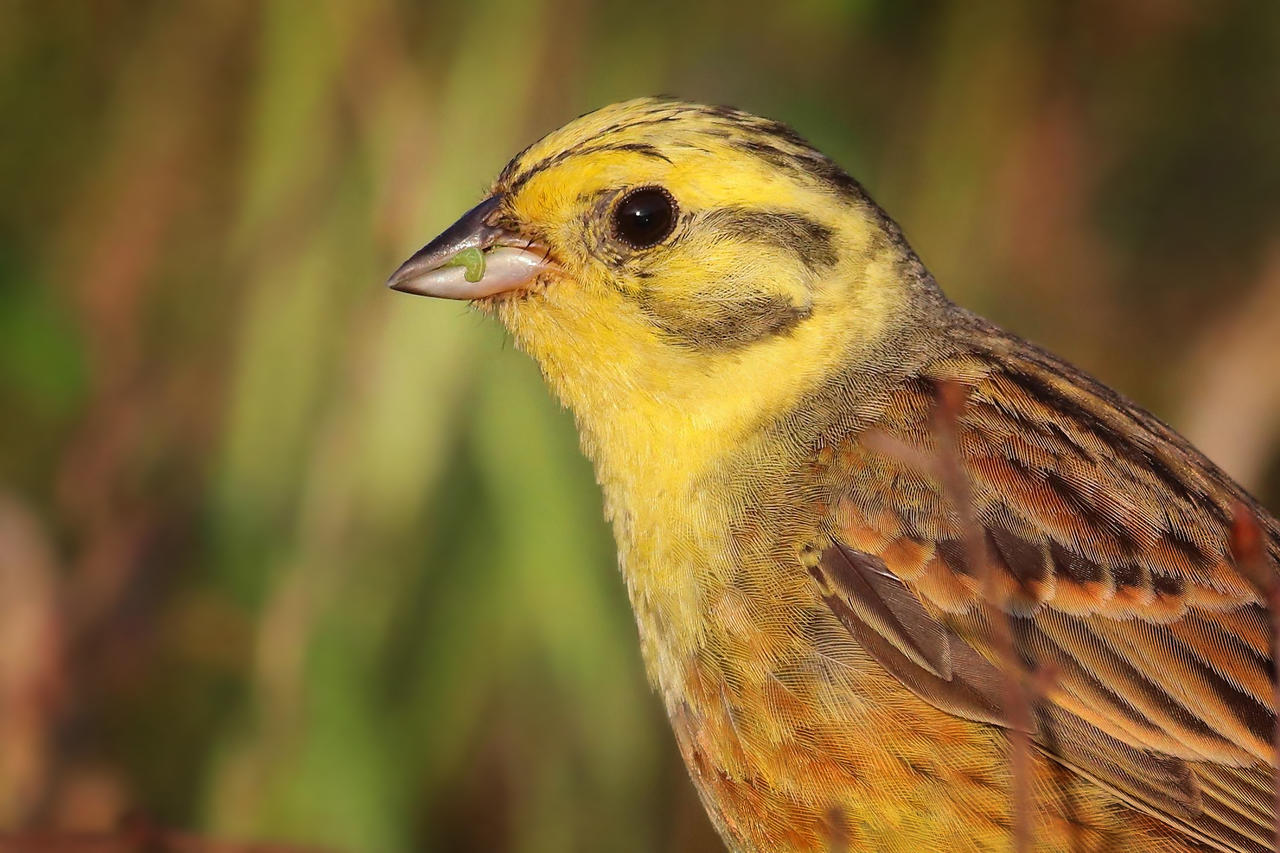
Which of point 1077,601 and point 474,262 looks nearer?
point 1077,601

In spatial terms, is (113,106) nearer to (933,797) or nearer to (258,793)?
(258,793)

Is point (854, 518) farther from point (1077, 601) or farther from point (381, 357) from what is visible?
point (381, 357)

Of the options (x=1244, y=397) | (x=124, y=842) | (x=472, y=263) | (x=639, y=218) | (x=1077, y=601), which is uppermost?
(x=639, y=218)

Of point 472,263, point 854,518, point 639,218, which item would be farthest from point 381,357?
point 854,518

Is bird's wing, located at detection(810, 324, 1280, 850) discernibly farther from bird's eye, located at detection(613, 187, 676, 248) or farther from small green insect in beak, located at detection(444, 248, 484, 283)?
small green insect in beak, located at detection(444, 248, 484, 283)

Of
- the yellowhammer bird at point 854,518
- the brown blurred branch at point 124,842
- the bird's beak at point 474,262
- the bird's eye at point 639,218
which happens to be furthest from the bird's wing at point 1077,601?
the brown blurred branch at point 124,842

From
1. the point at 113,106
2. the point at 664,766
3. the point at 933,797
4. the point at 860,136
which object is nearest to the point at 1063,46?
the point at 860,136

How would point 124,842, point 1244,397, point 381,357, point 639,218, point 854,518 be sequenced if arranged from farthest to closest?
point 1244,397
point 381,357
point 639,218
point 854,518
point 124,842
